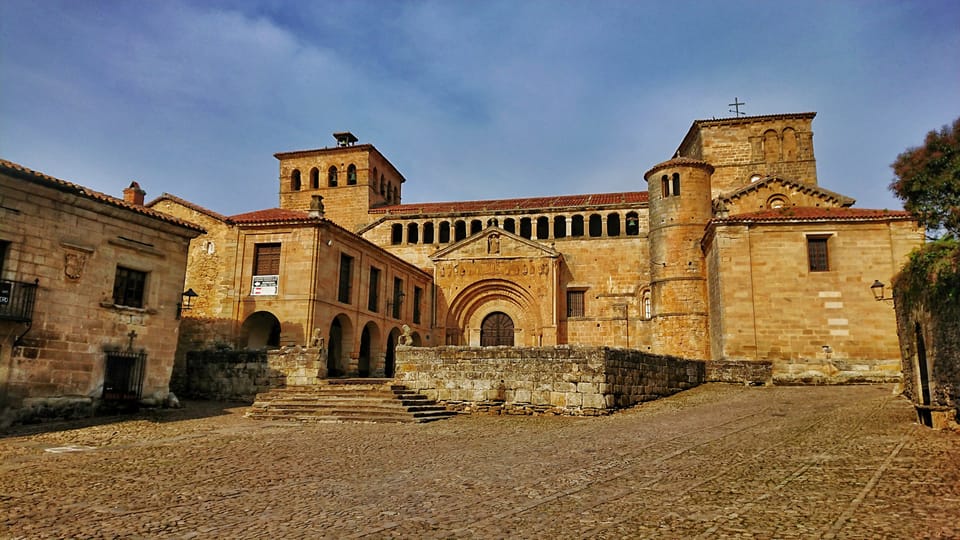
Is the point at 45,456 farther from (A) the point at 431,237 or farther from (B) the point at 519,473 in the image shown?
(A) the point at 431,237

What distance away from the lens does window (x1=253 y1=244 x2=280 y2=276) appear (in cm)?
2223

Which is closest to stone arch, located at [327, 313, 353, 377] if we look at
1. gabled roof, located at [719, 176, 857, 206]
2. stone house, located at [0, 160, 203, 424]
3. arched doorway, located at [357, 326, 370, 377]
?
arched doorway, located at [357, 326, 370, 377]

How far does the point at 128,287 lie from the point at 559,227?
2343 centimetres

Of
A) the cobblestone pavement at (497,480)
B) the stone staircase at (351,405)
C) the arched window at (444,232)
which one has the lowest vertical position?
the cobblestone pavement at (497,480)

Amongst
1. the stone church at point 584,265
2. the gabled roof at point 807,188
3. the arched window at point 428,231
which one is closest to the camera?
the stone church at point 584,265

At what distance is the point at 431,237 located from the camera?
35.4 m

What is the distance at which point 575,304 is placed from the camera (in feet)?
107

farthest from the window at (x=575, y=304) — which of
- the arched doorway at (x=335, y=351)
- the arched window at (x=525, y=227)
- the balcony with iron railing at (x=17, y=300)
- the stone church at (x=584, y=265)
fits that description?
the balcony with iron railing at (x=17, y=300)

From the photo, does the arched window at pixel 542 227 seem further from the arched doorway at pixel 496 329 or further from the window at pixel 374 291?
the window at pixel 374 291

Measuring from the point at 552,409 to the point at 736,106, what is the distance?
29.1 metres

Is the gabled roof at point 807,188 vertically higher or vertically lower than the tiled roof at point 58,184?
higher

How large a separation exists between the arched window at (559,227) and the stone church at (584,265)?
0.12 metres

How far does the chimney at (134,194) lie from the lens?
70.3 feet

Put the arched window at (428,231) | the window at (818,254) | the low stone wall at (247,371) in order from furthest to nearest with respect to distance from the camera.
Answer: the arched window at (428,231)
the window at (818,254)
the low stone wall at (247,371)
